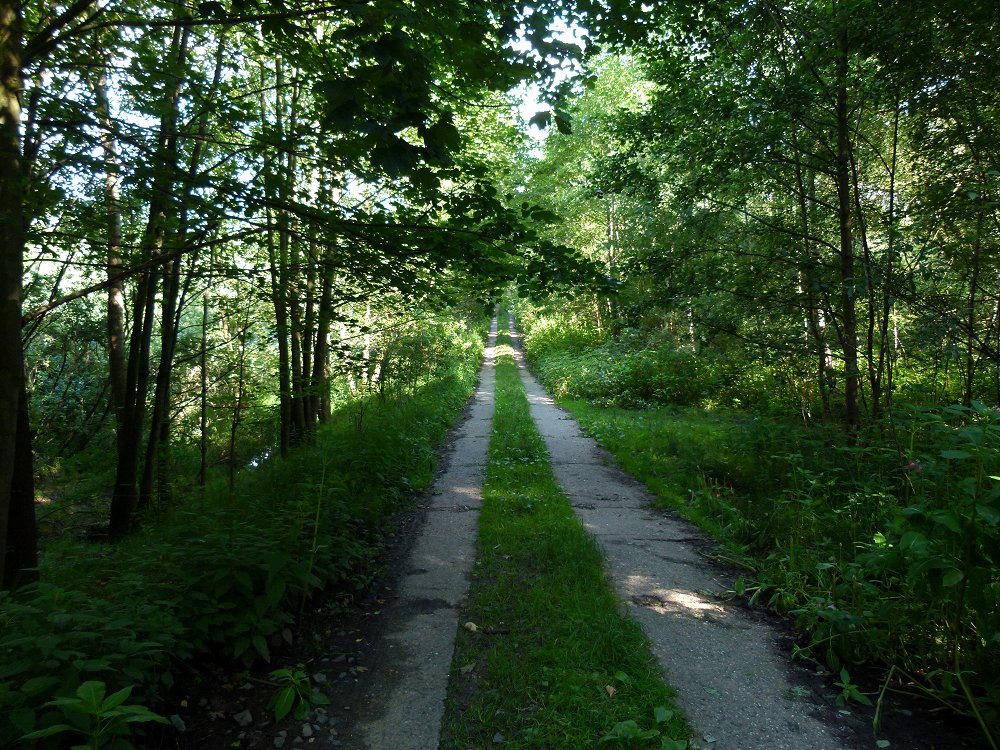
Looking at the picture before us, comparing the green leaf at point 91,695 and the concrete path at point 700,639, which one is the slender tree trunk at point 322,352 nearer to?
the green leaf at point 91,695

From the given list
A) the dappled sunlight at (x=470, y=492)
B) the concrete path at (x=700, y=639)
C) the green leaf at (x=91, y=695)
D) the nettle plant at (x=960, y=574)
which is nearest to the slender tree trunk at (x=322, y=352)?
the dappled sunlight at (x=470, y=492)

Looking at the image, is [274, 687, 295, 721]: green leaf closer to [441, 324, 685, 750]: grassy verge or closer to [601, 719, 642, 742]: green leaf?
[441, 324, 685, 750]: grassy verge

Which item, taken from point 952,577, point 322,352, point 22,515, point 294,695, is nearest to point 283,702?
point 294,695

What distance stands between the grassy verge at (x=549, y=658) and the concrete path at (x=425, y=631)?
0.36ft

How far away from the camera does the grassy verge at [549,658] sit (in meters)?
2.71

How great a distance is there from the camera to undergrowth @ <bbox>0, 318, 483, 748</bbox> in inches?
81.3

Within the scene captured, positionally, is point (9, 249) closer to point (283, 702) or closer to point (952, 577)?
point (283, 702)

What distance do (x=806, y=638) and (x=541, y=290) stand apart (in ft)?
10.0

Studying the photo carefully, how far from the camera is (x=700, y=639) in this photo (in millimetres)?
3539

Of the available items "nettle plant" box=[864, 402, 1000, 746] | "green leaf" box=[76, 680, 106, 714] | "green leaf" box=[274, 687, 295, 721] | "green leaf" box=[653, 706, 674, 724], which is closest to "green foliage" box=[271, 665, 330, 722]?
"green leaf" box=[274, 687, 295, 721]

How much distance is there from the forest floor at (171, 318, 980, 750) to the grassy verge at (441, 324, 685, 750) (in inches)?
5.3

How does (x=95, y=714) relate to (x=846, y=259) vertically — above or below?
below

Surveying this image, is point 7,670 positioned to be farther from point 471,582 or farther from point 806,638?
point 806,638

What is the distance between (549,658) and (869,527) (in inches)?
119
